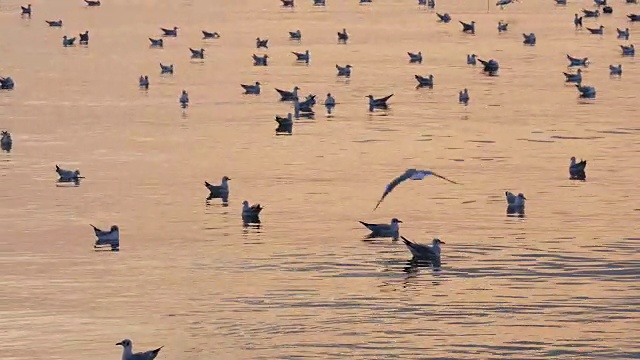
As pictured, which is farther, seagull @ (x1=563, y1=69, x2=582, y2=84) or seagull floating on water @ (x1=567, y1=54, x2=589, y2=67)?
seagull floating on water @ (x1=567, y1=54, x2=589, y2=67)

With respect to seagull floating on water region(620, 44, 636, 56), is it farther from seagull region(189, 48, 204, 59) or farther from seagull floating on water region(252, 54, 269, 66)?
seagull region(189, 48, 204, 59)

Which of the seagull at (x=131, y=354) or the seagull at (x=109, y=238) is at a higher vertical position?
the seagull at (x=109, y=238)

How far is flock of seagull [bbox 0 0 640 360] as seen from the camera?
35.2 m

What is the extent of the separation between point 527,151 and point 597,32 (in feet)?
160

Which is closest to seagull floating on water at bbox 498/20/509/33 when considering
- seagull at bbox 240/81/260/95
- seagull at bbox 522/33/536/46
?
seagull at bbox 522/33/536/46

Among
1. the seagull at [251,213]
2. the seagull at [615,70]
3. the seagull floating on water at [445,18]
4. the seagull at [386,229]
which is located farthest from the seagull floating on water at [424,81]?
the seagull floating on water at [445,18]

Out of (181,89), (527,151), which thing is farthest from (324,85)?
(527,151)

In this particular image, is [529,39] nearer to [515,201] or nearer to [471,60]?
[471,60]

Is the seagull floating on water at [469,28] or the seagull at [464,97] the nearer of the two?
the seagull at [464,97]

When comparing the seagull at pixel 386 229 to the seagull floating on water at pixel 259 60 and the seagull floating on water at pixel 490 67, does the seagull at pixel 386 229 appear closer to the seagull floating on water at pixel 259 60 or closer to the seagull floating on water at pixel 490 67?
the seagull floating on water at pixel 490 67

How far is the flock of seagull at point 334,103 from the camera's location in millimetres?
35188

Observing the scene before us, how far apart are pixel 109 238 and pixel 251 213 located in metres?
4.34

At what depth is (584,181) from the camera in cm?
4584

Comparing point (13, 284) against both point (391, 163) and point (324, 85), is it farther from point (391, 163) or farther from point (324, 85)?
point (324, 85)
